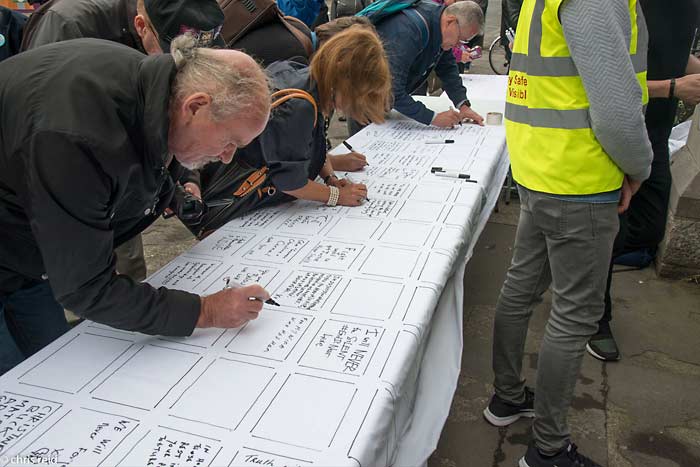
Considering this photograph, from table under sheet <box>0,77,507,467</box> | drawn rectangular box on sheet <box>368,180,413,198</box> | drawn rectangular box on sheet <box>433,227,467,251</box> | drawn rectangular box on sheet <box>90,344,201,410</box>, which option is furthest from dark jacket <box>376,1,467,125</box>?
drawn rectangular box on sheet <box>90,344,201,410</box>

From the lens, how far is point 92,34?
177cm

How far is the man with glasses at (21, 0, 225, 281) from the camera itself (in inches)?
67.5

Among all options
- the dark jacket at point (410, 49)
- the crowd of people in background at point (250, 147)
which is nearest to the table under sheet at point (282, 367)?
the crowd of people in background at point (250, 147)

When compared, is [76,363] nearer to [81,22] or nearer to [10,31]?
[81,22]

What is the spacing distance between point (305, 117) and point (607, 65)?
97 centimetres

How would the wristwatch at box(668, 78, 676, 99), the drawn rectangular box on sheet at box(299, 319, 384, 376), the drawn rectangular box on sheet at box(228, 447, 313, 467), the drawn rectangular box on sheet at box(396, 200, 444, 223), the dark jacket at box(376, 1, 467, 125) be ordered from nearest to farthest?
the drawn rectangular box on sheet at box(228, 447, 313, 467) < the drawn rectangular box on sheet at box(299, 319, 384, 376) < the drawn rectangular box on sheet at box(396, 200, 444, 223) < the wristwatch at box(668, 78, 676, 99) < the dark jacket at box(376, 1, 467, 125)

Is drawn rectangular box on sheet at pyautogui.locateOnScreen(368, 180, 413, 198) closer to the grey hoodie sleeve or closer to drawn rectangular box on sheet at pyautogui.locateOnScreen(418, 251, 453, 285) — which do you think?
drawn rectangular box on sheet at pyautogui.locateOnScreen(418, 251, 453, 285)

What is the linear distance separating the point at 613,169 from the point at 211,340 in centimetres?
114

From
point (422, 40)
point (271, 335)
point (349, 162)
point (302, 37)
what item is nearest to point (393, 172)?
point (349, 162)

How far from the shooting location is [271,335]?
1271 mm

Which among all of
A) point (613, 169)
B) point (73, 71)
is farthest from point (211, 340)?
point (613, 169)

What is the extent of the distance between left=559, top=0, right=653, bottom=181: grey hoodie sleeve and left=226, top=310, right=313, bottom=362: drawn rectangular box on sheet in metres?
0.89

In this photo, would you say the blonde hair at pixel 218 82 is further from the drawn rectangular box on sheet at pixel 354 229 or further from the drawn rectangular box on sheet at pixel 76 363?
the drawn rectangular box on sheet at pixel 354 229

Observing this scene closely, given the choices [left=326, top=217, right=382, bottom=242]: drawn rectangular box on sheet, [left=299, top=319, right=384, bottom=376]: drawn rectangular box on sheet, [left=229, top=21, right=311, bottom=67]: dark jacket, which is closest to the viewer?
[left=299, top=319, right=384, bottom=376]: drawn rectangular box on sheet
